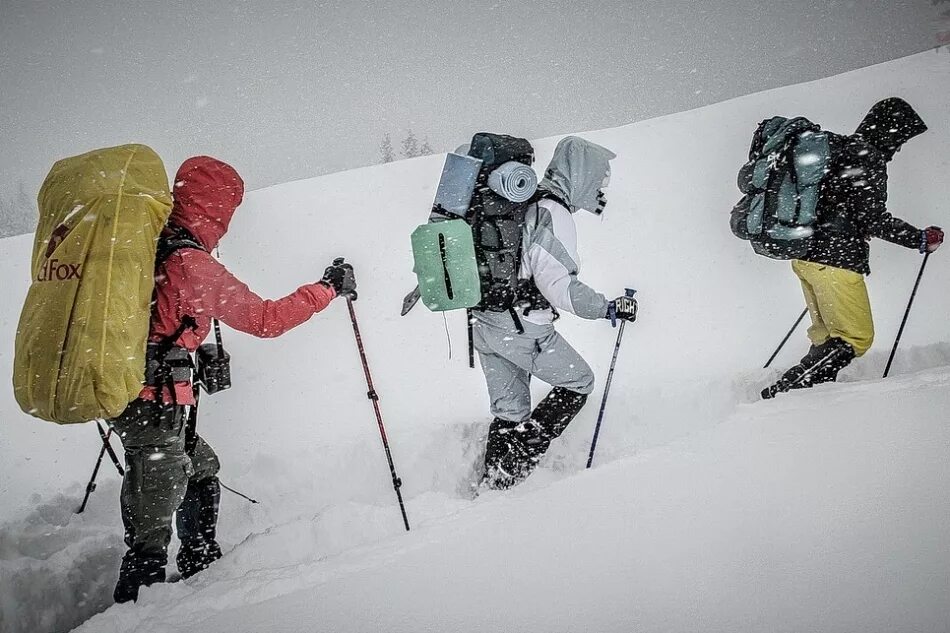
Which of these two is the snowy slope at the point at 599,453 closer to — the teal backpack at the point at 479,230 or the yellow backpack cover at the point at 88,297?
the yellow backpack cover at the point at 88,297

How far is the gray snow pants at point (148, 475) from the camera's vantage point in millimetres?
2369

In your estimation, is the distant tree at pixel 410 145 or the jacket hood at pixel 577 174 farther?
the distant tree at pixel 410 145

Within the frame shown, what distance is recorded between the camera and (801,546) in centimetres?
152

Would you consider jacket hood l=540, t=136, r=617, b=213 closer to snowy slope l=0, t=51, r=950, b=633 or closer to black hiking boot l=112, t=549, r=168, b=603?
snowy slope l=0, t=51, r=950, b=633

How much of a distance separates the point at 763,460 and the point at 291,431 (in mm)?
3964

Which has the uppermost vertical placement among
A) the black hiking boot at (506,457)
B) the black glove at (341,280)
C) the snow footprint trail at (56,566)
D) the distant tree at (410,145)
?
the distant tree at (410,145)

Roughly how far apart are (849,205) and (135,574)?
17.4 ft

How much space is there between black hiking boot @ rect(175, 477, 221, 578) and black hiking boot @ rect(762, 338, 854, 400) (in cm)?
421

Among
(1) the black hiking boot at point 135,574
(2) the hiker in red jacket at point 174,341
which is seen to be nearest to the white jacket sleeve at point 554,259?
(2) the hiker in red jacket at point 174,341

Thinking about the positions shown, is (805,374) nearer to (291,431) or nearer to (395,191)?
(291,431)

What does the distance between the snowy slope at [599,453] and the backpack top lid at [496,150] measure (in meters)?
2.00

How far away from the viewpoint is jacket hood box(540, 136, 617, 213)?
10.4ft

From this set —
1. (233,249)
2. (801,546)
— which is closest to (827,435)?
(801,546)

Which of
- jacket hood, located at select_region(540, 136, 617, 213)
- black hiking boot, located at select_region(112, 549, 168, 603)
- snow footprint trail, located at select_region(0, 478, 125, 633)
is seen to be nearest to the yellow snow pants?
jacket hood, located at select_region(540, 136, 617, 213)
